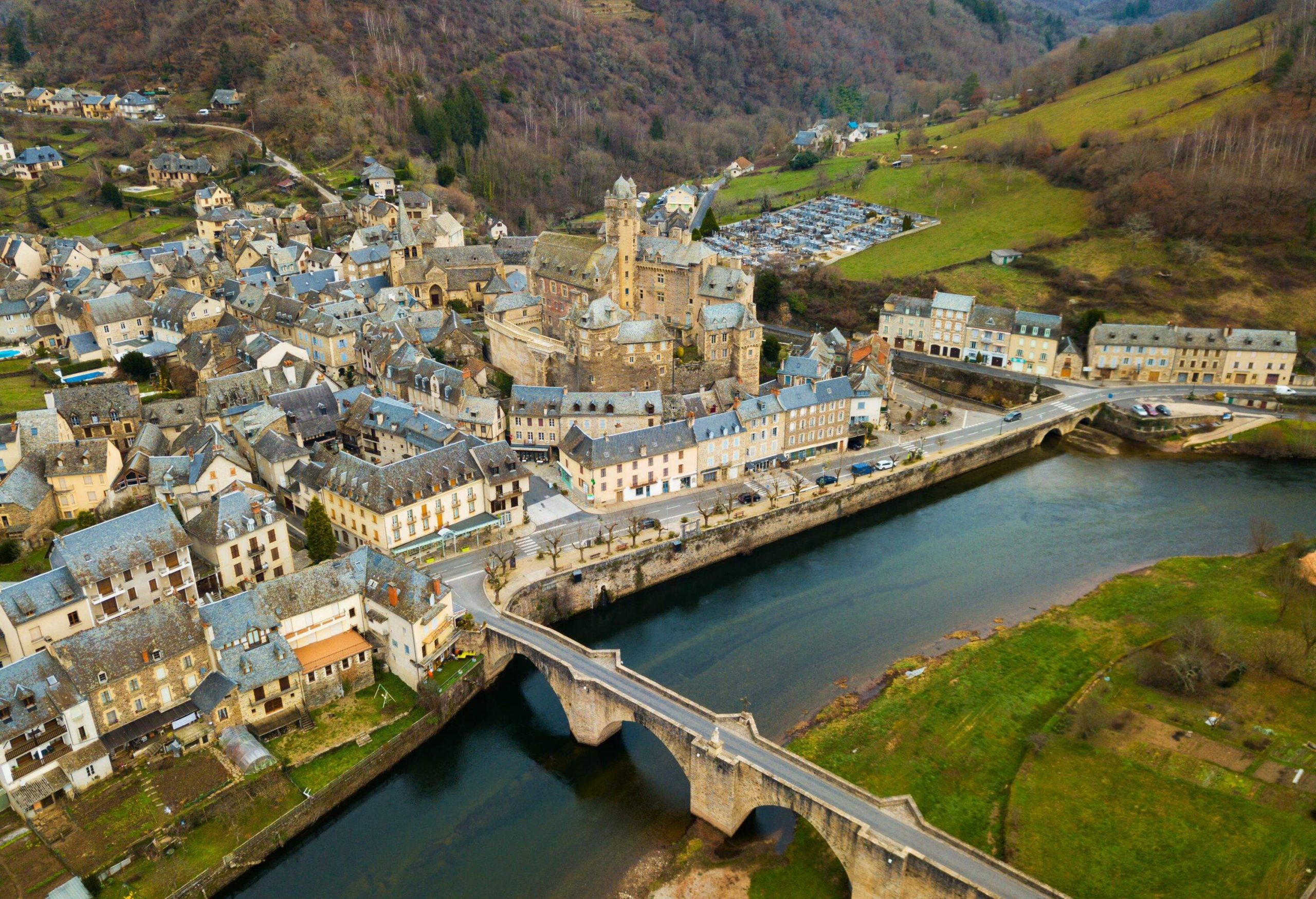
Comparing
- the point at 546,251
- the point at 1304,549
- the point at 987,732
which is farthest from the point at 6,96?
the point at 1304,549

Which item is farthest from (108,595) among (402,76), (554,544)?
(402,76)

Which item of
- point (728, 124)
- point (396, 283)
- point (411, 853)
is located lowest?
point (411, 853)

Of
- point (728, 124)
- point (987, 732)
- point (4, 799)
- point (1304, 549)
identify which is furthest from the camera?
point (728, 124)

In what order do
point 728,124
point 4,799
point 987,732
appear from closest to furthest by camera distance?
point 4,799 → point 987,732 → point 728,124

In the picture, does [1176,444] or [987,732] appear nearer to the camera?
[987,732]

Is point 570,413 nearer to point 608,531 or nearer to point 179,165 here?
point 608,531

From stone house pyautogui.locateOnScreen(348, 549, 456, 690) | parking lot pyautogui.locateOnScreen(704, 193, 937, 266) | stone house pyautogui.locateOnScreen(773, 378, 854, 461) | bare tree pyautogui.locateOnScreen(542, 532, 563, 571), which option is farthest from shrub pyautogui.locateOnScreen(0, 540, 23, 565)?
parking lot pyautogui.locateOnScreen(704, 193, 937, 266)

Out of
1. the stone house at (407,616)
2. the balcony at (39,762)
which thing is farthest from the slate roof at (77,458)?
the balcony at (39,762)

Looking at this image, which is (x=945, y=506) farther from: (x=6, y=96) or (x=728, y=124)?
(x=6, y=96)

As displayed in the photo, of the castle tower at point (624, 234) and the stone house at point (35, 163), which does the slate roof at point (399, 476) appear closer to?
the castle tower at point (624, 234)
